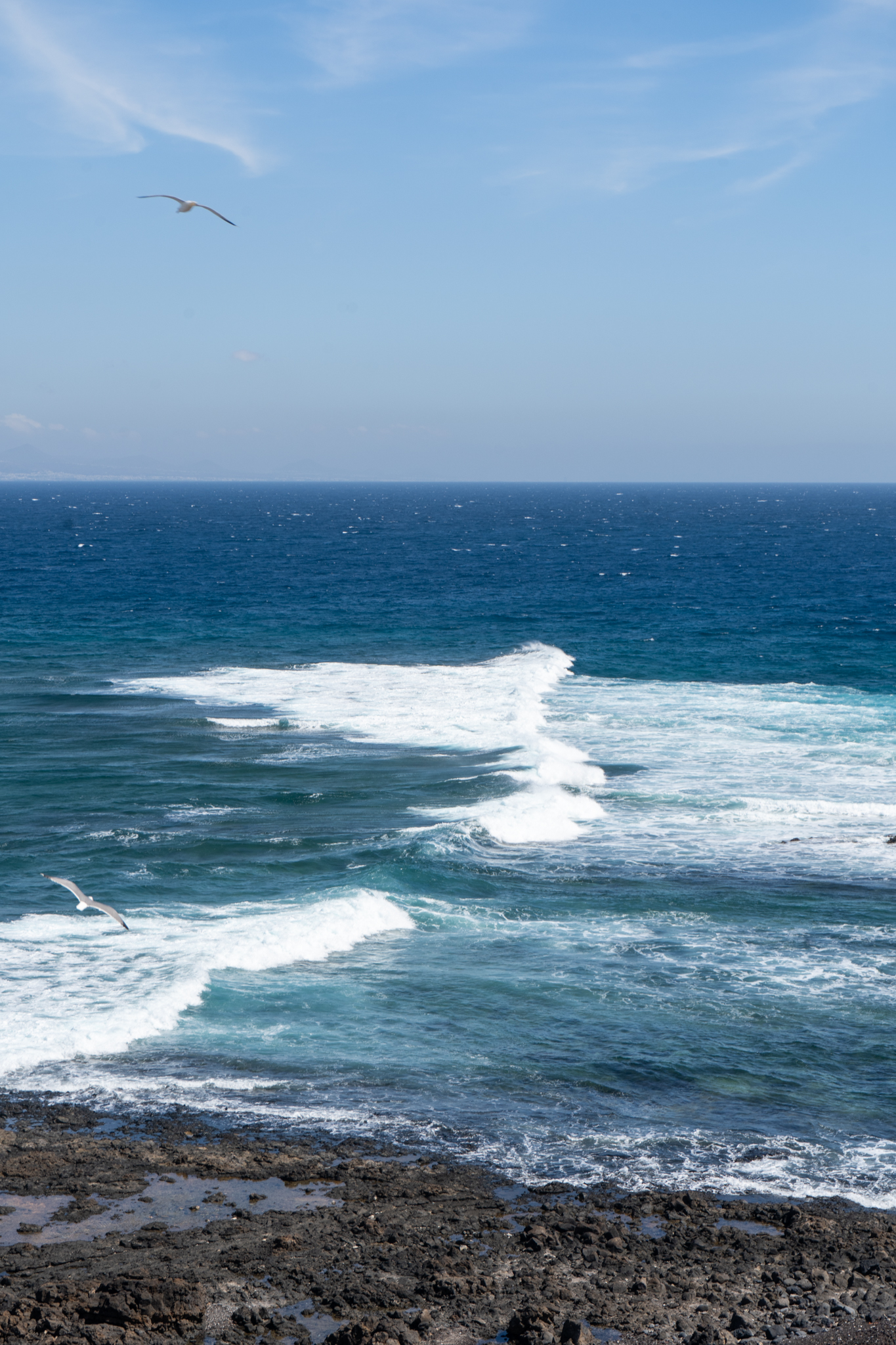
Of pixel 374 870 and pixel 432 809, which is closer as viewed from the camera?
pixel 374 870

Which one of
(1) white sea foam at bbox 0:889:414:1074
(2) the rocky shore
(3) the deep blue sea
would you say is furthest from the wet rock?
(1) white sea foam at bbox 0:889:414:1074

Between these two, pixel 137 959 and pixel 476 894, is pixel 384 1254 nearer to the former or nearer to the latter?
pixel 137 959

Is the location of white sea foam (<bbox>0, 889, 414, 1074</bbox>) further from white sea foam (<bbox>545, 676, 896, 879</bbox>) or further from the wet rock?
the wet rock

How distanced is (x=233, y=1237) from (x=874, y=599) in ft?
275

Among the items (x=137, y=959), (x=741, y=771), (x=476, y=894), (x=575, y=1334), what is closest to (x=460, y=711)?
(x=741, y=771)

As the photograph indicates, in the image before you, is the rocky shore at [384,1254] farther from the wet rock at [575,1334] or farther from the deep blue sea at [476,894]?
the deep blue sea at [476,894]

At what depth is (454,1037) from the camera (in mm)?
20625

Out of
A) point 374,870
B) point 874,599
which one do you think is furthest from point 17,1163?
point 874,599

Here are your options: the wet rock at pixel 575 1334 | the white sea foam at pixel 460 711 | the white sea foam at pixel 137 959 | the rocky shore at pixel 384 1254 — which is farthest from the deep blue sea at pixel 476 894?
the wet rock at pixel 575 1334

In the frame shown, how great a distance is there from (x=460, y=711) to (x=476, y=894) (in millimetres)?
21026

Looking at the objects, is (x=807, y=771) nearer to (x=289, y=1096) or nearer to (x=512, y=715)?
(x=512, y=715)

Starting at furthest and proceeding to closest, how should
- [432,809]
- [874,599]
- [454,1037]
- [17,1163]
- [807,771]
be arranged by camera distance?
[874,599]
[807,771]
[432,809]
[454,1037]
[17,1163]

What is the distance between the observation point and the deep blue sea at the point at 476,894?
722 inches

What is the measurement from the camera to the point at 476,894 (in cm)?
2845
